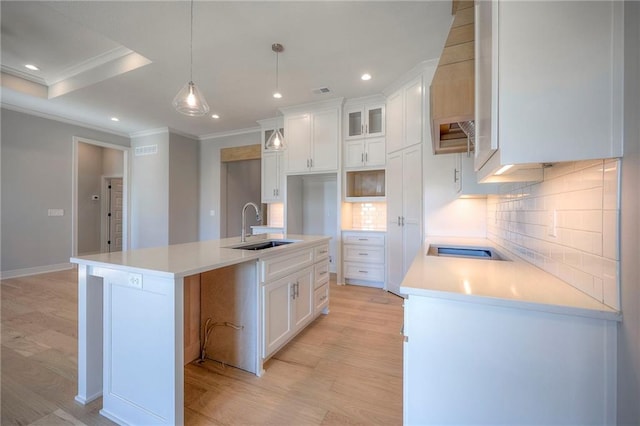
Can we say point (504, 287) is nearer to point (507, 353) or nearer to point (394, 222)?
point (507, 353)

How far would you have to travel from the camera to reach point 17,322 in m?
2.63

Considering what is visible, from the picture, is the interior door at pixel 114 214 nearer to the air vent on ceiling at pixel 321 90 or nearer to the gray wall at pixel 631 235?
the air vent on ceiling at pixel 321 90

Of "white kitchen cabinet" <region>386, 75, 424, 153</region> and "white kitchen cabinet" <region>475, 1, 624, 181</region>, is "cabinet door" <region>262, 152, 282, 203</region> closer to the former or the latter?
"white kitchen cabinet" <region>386, 75, 424, 153</region>

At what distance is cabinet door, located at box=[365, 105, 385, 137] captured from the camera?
395 cm

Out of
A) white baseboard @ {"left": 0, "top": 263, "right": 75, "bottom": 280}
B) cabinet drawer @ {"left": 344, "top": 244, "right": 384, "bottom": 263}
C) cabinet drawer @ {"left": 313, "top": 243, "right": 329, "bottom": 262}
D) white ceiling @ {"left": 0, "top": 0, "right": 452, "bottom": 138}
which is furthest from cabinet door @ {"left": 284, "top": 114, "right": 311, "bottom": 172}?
white baseboard @ {"left": 0, "top": 263, "right": 75, "bottom": 280}

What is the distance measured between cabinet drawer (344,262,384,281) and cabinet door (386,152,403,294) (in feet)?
0.60

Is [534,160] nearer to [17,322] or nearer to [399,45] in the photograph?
[399,45]

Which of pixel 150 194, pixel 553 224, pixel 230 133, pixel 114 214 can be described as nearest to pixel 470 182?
pixel 553 224

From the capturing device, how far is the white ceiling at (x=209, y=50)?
227 centimetres

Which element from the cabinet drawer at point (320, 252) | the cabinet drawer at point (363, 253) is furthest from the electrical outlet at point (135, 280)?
the cabinet drawer at point (363, 253)

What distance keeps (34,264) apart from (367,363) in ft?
19.5

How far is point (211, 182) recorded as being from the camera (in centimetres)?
596

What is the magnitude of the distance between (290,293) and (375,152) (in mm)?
2661

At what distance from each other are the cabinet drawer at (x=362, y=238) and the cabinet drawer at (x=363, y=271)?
35 cm
